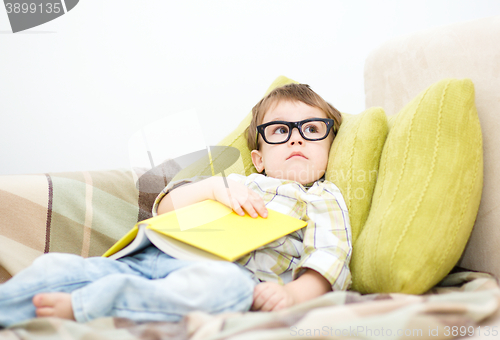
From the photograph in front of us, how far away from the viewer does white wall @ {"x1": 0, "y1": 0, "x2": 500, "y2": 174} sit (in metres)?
1.45

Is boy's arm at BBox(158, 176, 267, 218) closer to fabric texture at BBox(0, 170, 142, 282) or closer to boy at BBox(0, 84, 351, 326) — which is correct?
boy at BBox(0, 84, 351, 326)

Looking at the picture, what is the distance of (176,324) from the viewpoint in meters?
0.47

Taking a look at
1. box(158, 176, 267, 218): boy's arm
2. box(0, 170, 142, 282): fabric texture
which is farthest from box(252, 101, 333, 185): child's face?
box(0, 170, 142, 282): fabric texture

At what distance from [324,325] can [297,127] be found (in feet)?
1.96

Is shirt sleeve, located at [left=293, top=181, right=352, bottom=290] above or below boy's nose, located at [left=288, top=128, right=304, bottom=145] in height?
below

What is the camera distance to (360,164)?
2.54 feet

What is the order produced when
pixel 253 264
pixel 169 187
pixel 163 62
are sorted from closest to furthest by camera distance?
pixel 253 264 < pixel 169 187 < pixel 163 62

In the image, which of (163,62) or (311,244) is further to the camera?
(163,62)

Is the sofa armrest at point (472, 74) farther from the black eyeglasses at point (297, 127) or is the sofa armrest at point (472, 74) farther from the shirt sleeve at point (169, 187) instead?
the shirt sleeve at point (169, 187)

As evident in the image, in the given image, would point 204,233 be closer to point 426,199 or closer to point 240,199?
point 240,199

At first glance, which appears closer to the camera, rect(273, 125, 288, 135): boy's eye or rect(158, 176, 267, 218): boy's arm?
rect(158, 176, 267, 218): boy's arm

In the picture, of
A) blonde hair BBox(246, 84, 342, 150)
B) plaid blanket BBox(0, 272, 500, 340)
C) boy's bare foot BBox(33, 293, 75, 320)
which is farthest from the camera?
blonde hair BBox(246, 84, 342, 150)

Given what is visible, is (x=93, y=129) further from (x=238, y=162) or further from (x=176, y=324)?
(x=176, y=324)

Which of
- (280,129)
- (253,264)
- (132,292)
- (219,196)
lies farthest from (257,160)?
(132,292)
